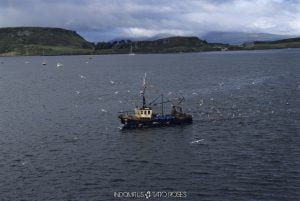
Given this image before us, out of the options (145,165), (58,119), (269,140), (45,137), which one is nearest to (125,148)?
(145,165)

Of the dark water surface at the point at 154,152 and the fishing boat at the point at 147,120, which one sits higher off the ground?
the fishing boat at the point at 147,120

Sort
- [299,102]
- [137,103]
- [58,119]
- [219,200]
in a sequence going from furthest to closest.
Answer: [137,103], [299,102], [58,119], [219,200]

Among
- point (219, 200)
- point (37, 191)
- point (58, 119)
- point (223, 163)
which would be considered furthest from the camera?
point (58, 119)

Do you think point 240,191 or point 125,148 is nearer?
point 240,191

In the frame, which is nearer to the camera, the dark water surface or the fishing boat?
the dark water surface

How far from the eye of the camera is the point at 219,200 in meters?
62.9

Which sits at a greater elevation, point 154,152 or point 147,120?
point 147,120

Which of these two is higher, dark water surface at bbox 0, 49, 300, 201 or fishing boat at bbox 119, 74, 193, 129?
fishing boat at bbox 119, 74, 193, 129

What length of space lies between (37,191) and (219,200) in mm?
23086

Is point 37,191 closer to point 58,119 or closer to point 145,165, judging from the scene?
point 145,165

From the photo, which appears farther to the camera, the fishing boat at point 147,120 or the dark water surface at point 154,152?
the fishing boat at point 147,120

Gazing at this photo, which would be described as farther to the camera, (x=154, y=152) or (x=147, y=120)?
(x=147, y=120)

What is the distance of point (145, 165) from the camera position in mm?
77875

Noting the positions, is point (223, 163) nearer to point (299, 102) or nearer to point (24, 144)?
point (24, 144)
